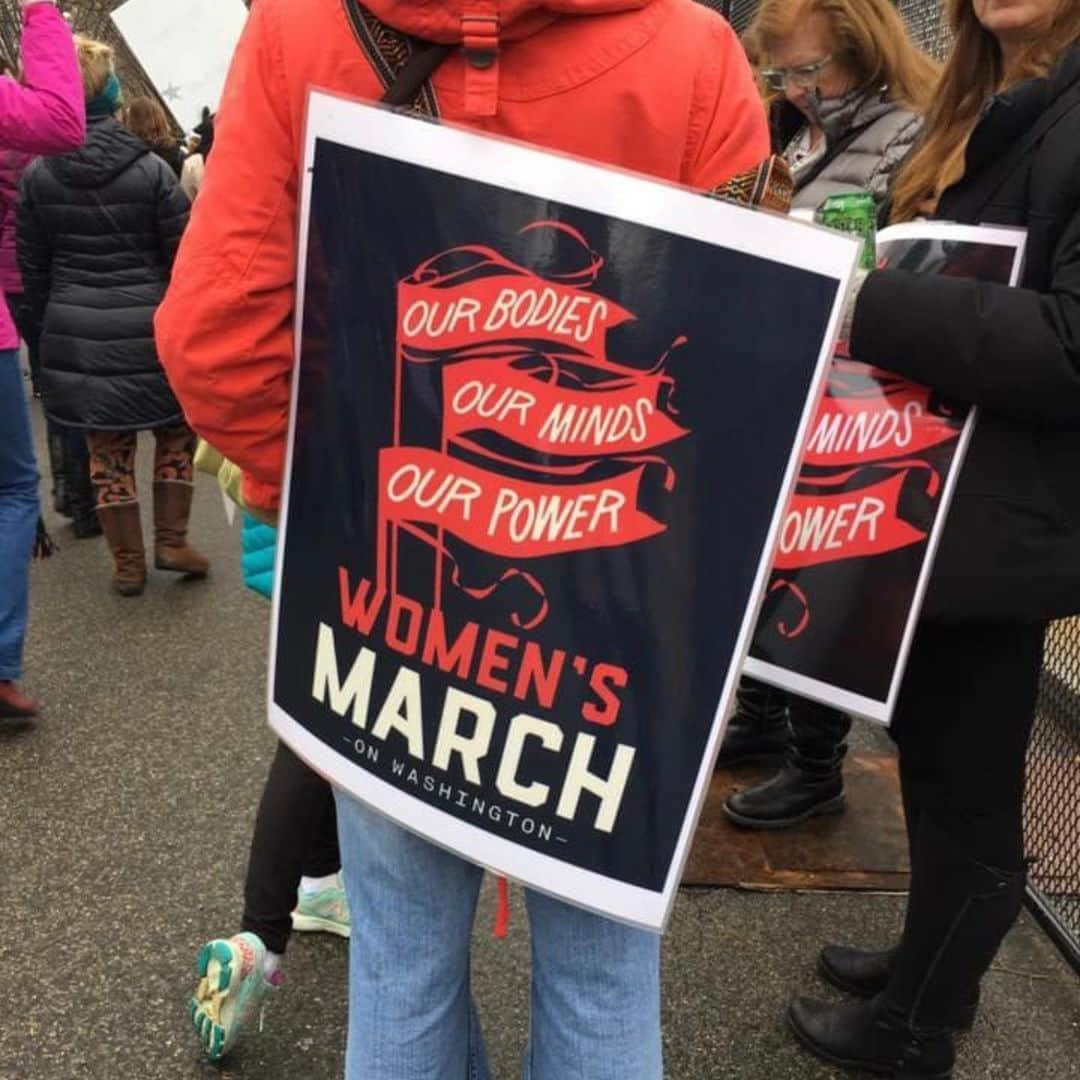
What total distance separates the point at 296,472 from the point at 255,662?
269 cm

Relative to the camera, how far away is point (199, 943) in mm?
2264

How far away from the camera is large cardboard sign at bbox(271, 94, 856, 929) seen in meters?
0.93

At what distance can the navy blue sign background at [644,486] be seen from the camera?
929 millimetres

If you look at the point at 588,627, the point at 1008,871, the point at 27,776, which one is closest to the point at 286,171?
the point at 588,627

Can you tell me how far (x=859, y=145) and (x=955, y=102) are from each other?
0.63m

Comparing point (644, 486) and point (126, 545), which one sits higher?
point (644, 486)

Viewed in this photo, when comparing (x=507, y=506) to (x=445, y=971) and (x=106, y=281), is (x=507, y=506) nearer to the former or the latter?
(x=445, y=971)

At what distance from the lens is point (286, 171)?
1.07 metres

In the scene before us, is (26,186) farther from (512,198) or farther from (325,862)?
(512,198)

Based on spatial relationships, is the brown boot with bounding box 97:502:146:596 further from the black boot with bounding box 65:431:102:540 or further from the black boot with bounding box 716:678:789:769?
the black boot with bounding box 716:678:789:769

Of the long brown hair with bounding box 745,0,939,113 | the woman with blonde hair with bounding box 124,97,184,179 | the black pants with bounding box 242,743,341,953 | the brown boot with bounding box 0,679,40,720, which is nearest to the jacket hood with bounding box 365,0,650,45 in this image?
the black pants with bounding box 242,743,341,953

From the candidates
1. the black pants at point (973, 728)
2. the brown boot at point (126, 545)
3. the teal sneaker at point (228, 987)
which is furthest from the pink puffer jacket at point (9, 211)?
the black pants at point (973, 728)

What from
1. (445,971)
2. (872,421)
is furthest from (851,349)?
(445,971)

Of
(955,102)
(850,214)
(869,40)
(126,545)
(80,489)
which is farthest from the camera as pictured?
(80,489)
